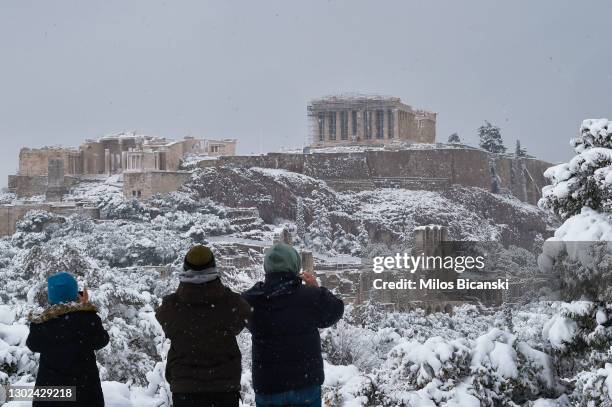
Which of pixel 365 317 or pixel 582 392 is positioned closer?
pixel 582 392

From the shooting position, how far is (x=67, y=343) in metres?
4.61

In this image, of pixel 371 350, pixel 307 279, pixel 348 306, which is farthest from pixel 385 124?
pixel 307 279

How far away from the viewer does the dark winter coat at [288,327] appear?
4.59 m

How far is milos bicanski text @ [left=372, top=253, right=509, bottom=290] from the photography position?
23.6 metres

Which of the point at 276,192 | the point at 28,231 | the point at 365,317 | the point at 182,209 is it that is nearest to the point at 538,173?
the point at 276,192

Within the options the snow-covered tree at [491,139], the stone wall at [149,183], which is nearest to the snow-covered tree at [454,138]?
the snow-covered tree at [491,139]

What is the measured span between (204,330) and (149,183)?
36.1 meters

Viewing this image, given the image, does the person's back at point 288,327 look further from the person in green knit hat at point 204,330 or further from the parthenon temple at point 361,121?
the parthenon temple at point 361,121

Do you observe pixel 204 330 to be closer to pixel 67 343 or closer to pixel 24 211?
pixel 67 343

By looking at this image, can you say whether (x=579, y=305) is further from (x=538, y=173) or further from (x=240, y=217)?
(x=538, y=173)

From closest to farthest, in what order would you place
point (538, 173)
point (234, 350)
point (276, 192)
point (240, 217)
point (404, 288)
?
point (234, 350), point (404, 288), point (240, 217), point (276, 192), point (538, 173)

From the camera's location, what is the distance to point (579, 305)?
6.25 m

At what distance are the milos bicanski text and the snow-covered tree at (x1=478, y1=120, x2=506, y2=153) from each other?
22.1 m

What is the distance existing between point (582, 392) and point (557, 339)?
0.41 meters
